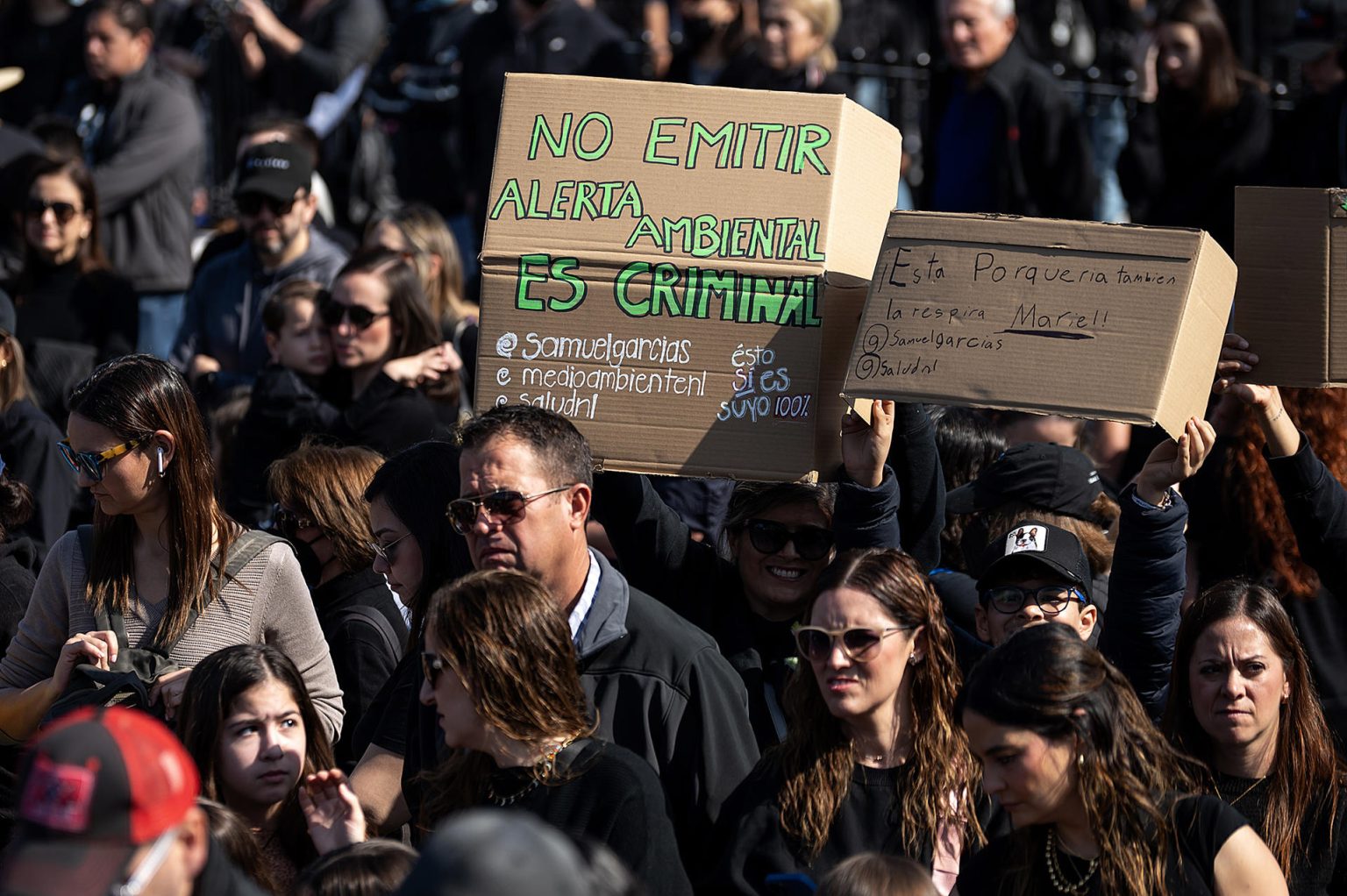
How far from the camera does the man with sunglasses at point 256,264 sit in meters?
7.59

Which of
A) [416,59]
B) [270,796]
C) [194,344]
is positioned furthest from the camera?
[416,59]

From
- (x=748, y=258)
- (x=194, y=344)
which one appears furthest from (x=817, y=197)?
(x=194, y=344)

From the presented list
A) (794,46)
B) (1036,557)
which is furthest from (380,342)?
(794,46)

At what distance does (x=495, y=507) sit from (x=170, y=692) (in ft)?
3.03

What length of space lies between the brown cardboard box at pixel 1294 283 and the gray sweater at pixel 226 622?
2.47 metres

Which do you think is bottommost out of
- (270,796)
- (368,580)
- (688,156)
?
(270,796)

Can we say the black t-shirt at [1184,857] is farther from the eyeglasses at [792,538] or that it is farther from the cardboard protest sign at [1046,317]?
the eyeglasses at [792,538]

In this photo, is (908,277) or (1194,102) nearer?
(908,277)

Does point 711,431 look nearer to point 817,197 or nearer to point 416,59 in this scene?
point 817,197

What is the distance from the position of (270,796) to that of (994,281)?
81.1 inches

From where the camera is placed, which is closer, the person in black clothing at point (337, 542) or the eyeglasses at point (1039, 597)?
the eyeglasses at point (1039, 597)

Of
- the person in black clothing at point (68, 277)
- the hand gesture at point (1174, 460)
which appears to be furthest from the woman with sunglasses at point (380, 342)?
the hand gesture at point (1174, 460)

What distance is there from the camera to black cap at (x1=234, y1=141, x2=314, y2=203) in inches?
297

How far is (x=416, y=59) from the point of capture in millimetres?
10828
